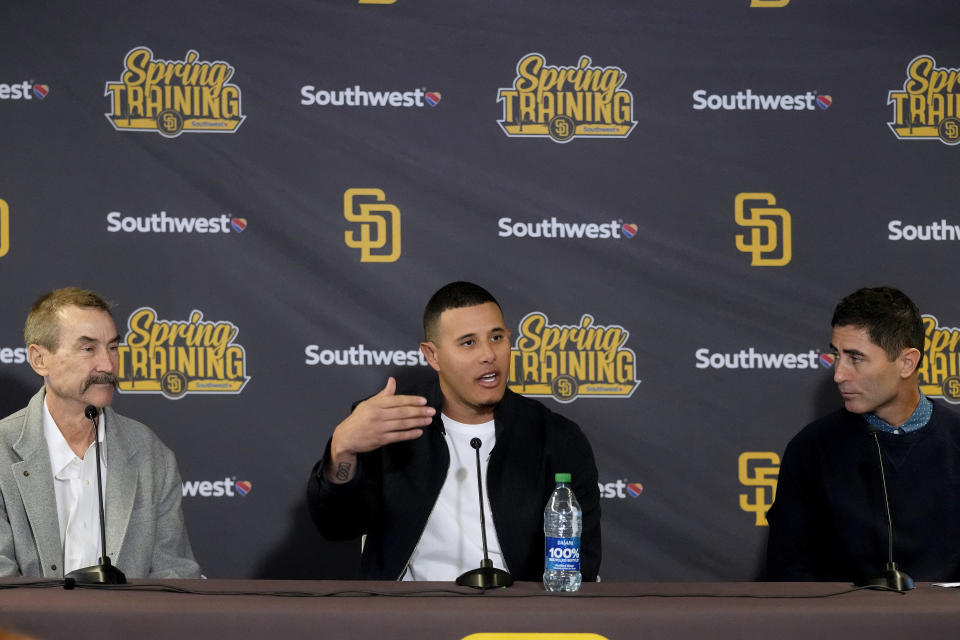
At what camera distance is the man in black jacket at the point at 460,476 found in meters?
2.91

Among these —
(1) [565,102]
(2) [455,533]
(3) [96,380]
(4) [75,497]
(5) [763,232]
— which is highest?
(1) [565,102]

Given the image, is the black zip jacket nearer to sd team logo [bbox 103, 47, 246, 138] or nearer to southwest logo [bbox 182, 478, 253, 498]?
southwest logo [bbox 182, 478, 253, 498]

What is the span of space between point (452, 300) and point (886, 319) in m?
1.34

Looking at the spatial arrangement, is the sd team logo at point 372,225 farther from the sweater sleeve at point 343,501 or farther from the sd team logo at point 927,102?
the sd team logo at point 927,102

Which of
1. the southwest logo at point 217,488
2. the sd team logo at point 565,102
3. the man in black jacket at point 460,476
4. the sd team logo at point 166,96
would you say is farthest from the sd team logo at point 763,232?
the southwest logo at point 217,488

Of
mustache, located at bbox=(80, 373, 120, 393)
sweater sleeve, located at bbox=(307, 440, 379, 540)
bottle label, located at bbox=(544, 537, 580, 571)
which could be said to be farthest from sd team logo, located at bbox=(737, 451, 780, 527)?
mustache, located at bbox=(80, 373, 120, 393)

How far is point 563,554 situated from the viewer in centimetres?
229

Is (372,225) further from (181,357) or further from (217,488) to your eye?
(217,488)

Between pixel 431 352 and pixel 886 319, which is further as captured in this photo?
pixel 431 352

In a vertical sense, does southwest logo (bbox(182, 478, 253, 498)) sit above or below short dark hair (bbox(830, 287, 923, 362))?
below

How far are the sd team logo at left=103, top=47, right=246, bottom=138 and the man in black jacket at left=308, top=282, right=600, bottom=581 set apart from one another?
51.8 inches

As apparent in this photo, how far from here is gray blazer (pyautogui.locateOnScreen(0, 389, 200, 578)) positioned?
2.91 m

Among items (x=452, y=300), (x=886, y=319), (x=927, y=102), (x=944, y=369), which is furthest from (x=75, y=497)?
(x=927, y=102)

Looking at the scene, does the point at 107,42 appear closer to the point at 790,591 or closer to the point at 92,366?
the point at 92,366
